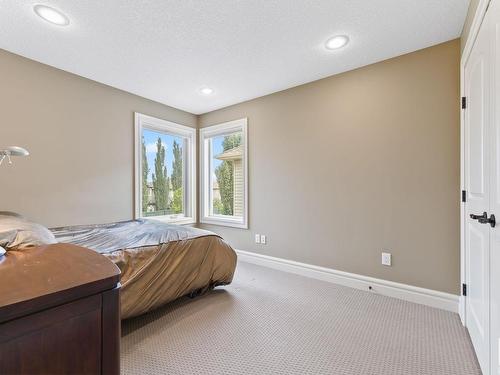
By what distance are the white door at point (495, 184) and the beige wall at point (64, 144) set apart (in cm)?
353

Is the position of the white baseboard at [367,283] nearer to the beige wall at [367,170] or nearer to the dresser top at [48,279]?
the beige wall at [367,170]

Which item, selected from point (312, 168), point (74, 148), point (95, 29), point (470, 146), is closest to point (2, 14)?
point (95, 29)

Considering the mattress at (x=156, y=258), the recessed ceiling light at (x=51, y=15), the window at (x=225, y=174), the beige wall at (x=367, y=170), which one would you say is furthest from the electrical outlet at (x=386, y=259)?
the recessed ceiling light at (x=51, y=15)

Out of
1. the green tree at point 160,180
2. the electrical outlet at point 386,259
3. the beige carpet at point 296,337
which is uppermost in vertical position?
the green tree at point 160,180

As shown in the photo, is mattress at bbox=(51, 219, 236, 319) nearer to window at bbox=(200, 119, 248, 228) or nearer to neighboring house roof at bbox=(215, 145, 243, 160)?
window at bbox=(200, 119, 248, 228)

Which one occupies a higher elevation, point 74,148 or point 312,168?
point 74,148

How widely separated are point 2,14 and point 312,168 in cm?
307

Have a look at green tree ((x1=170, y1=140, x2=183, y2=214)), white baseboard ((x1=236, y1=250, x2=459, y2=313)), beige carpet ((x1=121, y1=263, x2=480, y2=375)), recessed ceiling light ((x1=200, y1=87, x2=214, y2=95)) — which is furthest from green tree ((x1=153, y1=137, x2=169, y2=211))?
beige carpet ((x1=121, y1=263, x2=480, y2=375))

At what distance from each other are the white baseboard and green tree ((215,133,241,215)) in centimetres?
93

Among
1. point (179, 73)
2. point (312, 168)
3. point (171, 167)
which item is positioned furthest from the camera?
point (171, 167)

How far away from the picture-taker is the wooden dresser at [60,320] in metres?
0.53

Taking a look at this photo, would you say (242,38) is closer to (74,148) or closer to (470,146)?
(470,146)

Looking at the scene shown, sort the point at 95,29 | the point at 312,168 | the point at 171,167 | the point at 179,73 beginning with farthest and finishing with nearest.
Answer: the point at 171,167
the point at 312,168
the point at 179,73
the point at 95,29

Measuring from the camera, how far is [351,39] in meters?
2.20
